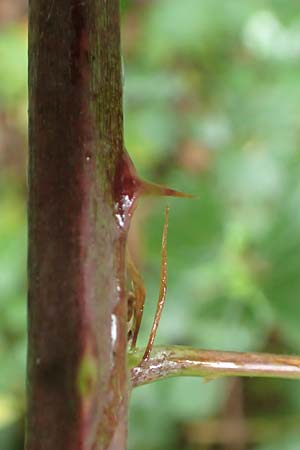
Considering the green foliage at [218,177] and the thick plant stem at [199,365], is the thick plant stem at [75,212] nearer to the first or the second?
the thick plant stem at [199,365]

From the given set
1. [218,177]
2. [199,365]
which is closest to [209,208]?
[218,177]

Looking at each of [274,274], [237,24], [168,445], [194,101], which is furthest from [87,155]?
[194,101]

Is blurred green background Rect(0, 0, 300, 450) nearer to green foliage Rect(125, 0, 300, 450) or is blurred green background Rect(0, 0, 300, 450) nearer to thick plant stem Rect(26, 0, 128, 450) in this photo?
green foliage Rect(125, 0, 300, 450)

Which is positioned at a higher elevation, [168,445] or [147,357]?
[147,357]

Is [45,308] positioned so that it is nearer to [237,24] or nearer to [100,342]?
[100,342]

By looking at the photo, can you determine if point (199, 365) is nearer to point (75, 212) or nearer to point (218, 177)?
point (75, 212)

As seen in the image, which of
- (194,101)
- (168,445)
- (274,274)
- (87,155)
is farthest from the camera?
(194,101)

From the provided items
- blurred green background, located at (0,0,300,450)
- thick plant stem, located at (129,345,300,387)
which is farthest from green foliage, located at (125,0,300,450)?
thick plant stem, located at (129,345,300,387)
